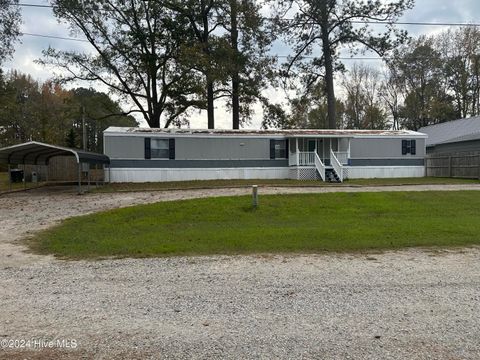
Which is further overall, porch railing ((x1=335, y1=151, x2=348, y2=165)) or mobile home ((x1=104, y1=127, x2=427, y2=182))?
porch railing ((x1=335, y1=151, x2=348, y2=165))

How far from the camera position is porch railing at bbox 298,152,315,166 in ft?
78.1

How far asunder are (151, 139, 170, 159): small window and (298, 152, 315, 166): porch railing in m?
7.96

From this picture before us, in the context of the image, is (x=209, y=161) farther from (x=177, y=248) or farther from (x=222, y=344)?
(x=222, y=344)

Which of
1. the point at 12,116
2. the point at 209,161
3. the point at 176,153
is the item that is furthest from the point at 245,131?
the point at 12,116

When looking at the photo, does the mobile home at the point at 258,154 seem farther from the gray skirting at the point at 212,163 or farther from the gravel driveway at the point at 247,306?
the gravel driveway at the point at 247,306

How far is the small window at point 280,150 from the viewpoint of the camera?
2422cm

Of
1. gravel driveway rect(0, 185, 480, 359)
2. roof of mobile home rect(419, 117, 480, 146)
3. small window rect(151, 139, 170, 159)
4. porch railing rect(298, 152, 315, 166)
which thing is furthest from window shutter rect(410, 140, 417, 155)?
gravel driveway rect(0, 185, 480, 359)

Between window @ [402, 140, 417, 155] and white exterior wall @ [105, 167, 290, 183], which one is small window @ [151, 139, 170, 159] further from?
window @ [402, 140, 417, 155]

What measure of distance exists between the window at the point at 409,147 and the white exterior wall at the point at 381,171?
101 centimetres

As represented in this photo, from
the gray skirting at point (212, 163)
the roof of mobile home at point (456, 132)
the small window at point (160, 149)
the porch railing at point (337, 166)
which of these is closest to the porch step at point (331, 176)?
the porch railing at point (337, 166)

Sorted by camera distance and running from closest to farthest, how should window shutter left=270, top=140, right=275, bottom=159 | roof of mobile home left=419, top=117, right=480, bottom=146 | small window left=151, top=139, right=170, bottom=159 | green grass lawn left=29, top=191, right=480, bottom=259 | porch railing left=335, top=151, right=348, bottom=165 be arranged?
green grass lawn left=29, top=191, right=480, bottom=259 < small window left=151, top=139, right=170, bottom=159 < window shutter left=270, top=140, right=275, bottom=159 < porch railing left=335, top=151, right=348, bottom=165 < roof of mobile home left=419, top=117, right=480, bottom=146

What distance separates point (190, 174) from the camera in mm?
23125

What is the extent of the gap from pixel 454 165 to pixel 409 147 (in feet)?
9.70

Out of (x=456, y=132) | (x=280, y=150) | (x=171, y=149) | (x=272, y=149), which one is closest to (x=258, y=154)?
(x=272, y=149)
